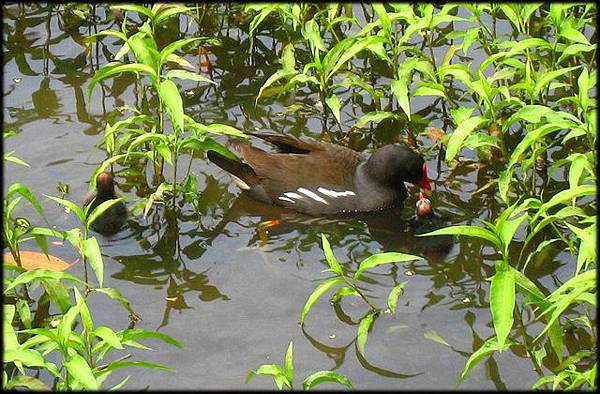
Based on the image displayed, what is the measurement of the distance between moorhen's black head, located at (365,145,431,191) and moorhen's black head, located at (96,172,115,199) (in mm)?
1883

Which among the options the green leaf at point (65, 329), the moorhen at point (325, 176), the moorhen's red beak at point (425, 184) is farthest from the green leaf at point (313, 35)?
the green leaf at point (65, 329)

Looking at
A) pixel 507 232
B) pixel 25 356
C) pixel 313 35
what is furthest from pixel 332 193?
pixel 25 356

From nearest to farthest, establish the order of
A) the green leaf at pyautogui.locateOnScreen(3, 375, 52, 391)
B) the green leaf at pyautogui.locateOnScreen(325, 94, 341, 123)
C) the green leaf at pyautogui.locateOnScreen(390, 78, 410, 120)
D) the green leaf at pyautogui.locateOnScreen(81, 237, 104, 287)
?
the green leaf at pyautogui.locateOnScreen(3, 375, 52, 391) < the green leaf at pyautogui.locateOnScreen(81, 237, 104, 287) < the green leaf at pyautogui.locateOnScreen(390, 78, 410, 120) < the green leaf at pyautogui.locateOnScreen(325, 94, 341, 123)

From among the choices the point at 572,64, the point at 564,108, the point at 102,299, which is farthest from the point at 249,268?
the point at 572,64

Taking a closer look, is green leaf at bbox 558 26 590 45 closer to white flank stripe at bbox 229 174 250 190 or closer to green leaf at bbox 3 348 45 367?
white flank stripe at bbox 229 174 250 190

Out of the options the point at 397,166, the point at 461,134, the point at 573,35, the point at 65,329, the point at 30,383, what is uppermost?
the point at 573,35

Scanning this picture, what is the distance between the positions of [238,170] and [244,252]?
804 millimetres

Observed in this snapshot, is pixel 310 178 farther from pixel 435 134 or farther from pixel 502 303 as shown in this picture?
pixel 502 303

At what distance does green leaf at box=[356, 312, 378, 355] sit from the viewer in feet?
20.5

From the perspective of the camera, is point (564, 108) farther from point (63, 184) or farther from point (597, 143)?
point (63, 184)

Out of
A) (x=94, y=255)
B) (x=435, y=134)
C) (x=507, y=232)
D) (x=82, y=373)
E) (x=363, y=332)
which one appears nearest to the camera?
(x=82, y=373)

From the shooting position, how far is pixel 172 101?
652 cm

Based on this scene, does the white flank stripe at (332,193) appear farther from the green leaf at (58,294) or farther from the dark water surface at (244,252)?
the green leaf at (58,294)

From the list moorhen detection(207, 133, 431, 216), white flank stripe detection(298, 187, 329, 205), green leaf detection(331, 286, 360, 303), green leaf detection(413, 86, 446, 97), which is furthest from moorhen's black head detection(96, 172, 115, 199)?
green leaf detection(413, 86, 446, 97)
